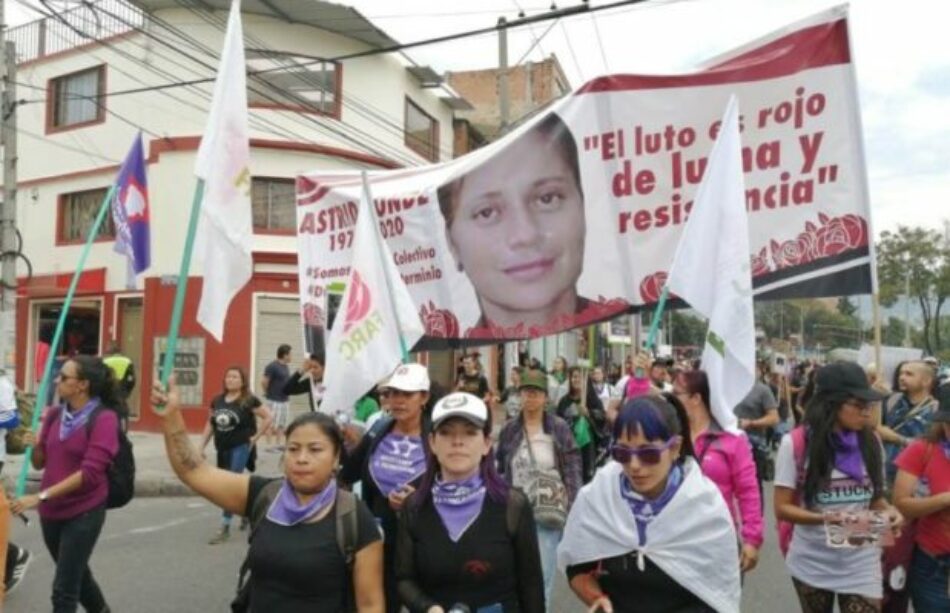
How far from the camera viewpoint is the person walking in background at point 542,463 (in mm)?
4969

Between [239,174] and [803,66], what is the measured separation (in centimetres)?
330

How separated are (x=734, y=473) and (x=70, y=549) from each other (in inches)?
135

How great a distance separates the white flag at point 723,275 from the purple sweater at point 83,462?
3061 mm

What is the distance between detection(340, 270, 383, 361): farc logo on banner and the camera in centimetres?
458

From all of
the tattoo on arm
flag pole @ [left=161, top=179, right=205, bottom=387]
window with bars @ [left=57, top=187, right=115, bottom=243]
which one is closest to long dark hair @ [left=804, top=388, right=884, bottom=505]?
the tattoo on arm

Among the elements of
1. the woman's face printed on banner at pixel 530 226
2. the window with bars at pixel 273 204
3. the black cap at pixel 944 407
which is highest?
the window with bars at pixel 273 204

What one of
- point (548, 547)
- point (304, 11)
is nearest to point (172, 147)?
point (304, 11)

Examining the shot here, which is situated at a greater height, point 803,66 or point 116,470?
point 803,66

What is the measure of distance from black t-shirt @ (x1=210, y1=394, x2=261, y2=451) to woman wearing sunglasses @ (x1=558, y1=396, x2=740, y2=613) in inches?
233

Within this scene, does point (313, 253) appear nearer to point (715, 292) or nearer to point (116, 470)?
point (116, 470)

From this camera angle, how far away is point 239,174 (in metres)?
3.86

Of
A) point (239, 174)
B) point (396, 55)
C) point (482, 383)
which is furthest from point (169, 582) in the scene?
point (396, 55)

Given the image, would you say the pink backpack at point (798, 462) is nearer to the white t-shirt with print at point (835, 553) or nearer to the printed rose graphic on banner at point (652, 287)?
the white t-shirt with print at point (835, 553)

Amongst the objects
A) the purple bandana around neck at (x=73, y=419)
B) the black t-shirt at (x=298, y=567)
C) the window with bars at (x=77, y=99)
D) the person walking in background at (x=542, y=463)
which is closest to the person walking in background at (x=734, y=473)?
the person walking in background at (x=542, y=463)
